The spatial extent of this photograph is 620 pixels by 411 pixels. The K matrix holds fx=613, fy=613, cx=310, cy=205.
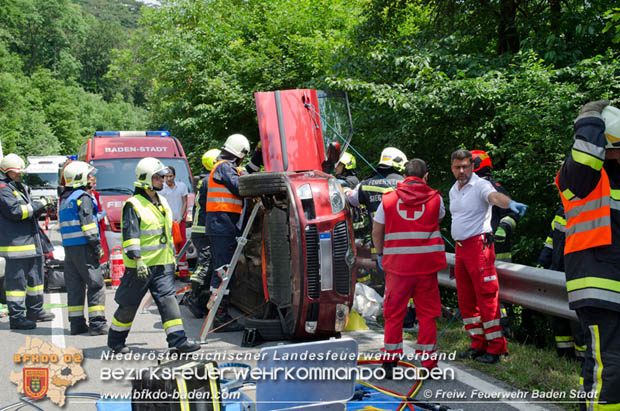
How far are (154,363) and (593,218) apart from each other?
12.8 ft

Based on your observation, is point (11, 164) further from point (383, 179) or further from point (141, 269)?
point (383, 179)

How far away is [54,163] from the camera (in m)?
27.9

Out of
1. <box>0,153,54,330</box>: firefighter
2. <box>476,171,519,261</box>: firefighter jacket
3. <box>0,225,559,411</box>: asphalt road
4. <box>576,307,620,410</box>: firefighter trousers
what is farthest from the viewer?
<box>0,153,54,330</box>: firefighter

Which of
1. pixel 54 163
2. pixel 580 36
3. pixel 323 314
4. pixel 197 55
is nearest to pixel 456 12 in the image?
pixel 580 36

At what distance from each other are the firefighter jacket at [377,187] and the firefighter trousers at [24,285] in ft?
13.5

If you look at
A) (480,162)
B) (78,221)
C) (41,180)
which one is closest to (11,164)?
(78,221)

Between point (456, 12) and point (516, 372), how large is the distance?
6682mm

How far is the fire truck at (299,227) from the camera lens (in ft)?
18.0

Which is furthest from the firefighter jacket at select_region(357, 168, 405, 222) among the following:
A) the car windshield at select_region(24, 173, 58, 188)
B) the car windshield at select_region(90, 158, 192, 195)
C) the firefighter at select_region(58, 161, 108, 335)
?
the car windshield at select_region(24, 173, 58, 188)

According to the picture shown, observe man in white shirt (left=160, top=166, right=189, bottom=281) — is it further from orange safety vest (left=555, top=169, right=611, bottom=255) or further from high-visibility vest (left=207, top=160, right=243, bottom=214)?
orange safety vest (left=555, top=169, right=611, bottom=255)

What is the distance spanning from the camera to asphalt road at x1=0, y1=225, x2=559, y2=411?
4.43 meters

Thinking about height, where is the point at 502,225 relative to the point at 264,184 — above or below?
below

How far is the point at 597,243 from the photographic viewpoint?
11.2 feet

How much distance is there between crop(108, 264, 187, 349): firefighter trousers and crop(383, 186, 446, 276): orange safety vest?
207 centimetres
